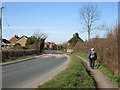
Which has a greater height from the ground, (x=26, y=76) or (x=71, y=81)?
(x=71, y=81)

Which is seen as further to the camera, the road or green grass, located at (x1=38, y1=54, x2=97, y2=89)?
the road

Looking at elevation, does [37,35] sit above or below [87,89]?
above

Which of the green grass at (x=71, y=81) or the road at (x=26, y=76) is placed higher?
the green grass at (x=71, y=81)

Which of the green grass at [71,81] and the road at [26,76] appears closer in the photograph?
the green grass at [71,81]

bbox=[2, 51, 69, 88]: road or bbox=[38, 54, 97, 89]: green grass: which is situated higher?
bbox=[38, 54, 97, 89]: green grass

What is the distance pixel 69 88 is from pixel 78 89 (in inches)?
13.0

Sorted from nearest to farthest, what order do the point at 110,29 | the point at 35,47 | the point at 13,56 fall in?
the point at 110,29 → the point at 13,56 → the point at 35,47

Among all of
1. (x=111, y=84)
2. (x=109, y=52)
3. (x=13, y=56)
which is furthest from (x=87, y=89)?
(x=13, y=56)

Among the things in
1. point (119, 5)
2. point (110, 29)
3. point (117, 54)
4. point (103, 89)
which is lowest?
point (103, 89)

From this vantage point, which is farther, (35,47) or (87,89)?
(35,47)

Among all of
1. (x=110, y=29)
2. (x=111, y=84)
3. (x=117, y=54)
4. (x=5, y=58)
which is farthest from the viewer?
(x=5, y=58)

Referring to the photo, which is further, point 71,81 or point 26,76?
point 26,76

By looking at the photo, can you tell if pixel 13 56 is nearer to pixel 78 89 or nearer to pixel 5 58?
pixel 5 58

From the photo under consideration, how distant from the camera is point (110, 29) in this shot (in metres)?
12.9
